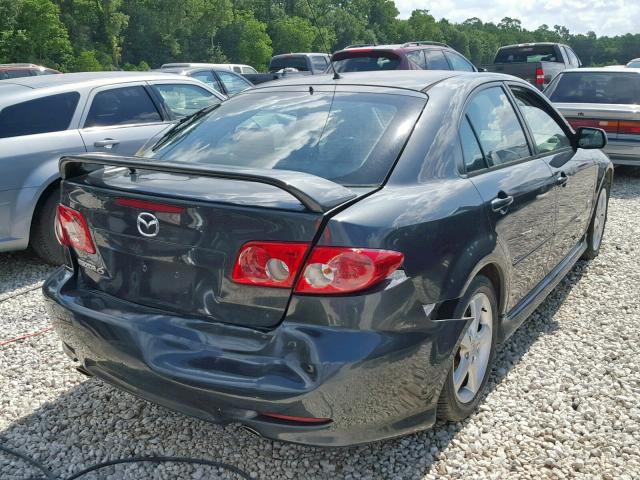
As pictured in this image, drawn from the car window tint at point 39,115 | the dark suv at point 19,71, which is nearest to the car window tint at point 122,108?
the car window tint at point 39,115

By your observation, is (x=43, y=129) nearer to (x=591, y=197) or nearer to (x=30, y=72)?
(x=591, y=197)

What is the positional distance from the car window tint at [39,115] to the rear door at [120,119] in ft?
0.49

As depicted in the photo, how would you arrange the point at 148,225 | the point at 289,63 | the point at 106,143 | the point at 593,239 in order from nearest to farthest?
the point at 148,225 < the point at 593,239 < the point at 106,143 < the point at 289,63

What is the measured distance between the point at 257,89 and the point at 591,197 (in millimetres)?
2617

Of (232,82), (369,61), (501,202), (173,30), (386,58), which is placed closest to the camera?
(501,202)

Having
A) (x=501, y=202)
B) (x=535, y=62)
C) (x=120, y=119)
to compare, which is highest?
(x=501, y=202)

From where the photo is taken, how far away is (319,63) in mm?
20484

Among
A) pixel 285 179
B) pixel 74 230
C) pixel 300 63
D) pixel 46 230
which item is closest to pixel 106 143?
pixel 46 230

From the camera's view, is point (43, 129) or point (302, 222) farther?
point (43, 129)

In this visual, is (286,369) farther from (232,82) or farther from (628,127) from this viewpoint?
(232,82)

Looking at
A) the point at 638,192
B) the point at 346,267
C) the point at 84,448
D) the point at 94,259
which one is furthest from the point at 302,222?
the point at 638,192

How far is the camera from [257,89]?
356cm

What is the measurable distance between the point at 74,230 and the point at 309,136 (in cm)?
110

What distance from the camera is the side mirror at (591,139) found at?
429 centimetres
